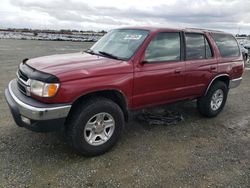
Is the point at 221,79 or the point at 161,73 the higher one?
the point at 161,73

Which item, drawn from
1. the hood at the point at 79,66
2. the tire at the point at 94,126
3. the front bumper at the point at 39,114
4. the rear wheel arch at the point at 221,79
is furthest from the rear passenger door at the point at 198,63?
the front bumper at the point at 39,114

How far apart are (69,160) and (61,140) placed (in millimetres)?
661

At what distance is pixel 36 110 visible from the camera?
3438mm

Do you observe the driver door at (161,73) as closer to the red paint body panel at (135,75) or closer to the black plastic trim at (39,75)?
the red paint body panel at (135,75)

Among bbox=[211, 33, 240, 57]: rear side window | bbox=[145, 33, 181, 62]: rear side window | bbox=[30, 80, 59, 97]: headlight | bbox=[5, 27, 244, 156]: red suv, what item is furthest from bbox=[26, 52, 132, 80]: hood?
bbox=[211, 33, 240, 57]: rear side window

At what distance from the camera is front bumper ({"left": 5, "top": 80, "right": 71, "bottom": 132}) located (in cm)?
346

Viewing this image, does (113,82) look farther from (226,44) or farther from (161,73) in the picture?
(226,44)

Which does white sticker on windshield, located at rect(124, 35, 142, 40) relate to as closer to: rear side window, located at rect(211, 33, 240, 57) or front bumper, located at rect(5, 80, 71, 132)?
front bumper, located at rect(5, 80, 71, 132)

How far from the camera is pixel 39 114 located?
11.3 feet

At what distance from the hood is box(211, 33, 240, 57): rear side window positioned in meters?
2.63

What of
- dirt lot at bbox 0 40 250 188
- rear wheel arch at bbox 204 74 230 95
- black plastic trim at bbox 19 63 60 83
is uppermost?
black plastic trim at bbox 19 63 60 83

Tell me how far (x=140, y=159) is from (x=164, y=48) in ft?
6.36

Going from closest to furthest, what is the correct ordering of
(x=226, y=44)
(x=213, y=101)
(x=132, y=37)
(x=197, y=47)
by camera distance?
(x=132, y=37) < (x=197, y=47) < (x=213, y=101) < (x=226, y=44)

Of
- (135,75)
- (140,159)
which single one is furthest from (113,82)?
(140,159)
